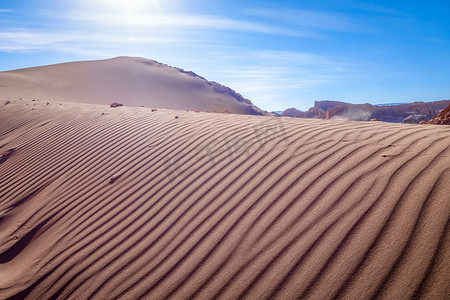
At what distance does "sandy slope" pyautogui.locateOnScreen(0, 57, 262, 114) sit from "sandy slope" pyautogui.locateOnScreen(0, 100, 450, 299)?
20.5 meters

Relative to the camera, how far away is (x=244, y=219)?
2082 millimetres

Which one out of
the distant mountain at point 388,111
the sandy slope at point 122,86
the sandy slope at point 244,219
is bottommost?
the sandy slope at point 244,219

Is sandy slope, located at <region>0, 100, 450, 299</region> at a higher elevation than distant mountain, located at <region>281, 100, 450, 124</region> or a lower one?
lower

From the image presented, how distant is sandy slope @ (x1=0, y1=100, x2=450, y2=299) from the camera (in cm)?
153

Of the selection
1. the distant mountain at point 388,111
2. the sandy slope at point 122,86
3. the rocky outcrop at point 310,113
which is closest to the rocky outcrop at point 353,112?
the distant mountain at point 388,111

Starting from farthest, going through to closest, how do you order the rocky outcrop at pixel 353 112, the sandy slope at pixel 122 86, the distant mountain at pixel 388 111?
the sandy slope at pixel 122 86 → the rocky outcrop at pixel 353 112 → the distant mountain at pixel 388 111

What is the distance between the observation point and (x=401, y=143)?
8.48 ft

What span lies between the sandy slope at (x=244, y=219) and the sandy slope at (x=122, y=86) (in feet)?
67.4

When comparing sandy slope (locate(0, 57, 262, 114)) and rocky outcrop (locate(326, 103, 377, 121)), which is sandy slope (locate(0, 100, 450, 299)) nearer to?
rocky outcrop (locate(326, 103, 377, 121))

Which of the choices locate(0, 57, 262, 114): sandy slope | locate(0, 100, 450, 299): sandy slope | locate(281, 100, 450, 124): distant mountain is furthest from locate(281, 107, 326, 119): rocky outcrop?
locate(0, 100, 450, 299): sandy slope

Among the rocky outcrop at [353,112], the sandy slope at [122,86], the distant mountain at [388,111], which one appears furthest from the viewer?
the sandy slope at [122,86]

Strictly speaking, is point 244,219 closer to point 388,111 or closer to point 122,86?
point 388,111

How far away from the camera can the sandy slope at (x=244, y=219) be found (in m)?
1.53

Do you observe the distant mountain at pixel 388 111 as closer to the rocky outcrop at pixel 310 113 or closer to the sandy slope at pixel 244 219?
the rocky outcrop at pixel 310 113
